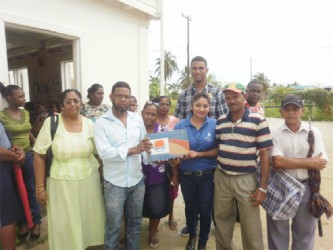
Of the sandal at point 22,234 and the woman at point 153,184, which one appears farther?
the sandal at point 22,234

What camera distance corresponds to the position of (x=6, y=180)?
2566 millimetres

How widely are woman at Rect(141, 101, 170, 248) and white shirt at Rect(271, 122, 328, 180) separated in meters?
1.30

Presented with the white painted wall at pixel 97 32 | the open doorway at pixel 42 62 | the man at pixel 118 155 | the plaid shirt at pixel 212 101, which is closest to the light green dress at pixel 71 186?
the man at pixel 118 155

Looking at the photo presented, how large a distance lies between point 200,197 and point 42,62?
6.83 meters

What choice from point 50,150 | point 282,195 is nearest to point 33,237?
point 50,150

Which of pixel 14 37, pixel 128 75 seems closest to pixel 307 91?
pixel 128 75

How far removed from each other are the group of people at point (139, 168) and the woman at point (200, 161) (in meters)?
0.01

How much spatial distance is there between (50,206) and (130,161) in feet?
3.16

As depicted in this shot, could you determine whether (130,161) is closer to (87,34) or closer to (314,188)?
(314,188)

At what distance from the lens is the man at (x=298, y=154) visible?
2.40 m

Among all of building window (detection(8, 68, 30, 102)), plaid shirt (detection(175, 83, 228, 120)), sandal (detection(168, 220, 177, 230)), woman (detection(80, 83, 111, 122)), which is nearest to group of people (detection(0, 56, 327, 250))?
plaid shirt (detection(175, 83, 228, 120))

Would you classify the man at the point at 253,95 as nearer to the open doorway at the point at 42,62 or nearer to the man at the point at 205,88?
the man at the point at 205,88

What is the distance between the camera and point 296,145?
247 cm

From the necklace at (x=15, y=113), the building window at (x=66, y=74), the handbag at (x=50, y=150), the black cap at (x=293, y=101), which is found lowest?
the handbag at (x=50, y=150)
